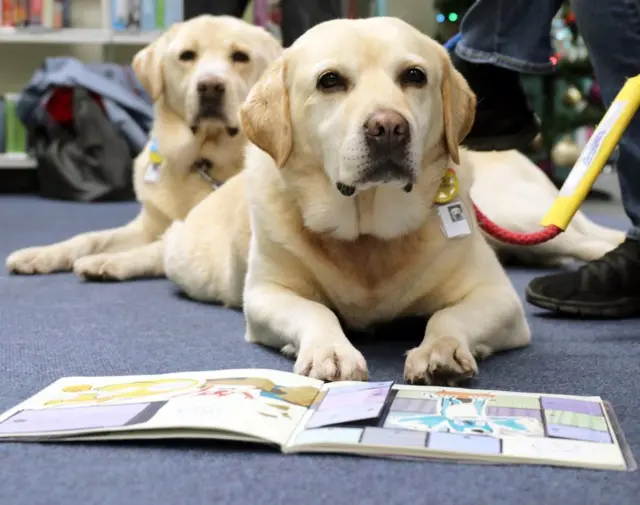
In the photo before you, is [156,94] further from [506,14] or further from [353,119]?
[353,119]

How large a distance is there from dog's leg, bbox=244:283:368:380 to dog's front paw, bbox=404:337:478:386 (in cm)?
8

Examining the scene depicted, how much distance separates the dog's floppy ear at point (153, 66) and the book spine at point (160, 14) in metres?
3.10

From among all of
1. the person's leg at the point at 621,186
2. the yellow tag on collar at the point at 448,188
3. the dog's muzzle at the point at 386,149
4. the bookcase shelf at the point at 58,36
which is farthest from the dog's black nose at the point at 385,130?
the bookcase shelf at the point at 58,36

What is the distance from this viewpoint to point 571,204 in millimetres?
1761

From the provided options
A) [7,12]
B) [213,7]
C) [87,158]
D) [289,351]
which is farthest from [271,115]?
[7,12]

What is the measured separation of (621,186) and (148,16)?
4.71 meters

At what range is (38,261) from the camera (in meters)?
2.87

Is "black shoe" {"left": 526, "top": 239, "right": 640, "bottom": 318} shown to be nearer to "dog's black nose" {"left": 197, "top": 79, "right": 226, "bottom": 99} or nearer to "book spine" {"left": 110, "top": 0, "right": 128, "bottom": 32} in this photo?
"dog's black nose" {"left": 197, "top": 79, "right": 226, "bottom": 99}

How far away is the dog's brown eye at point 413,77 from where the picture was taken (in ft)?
5.40

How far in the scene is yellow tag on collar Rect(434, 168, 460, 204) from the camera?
174 centimetres

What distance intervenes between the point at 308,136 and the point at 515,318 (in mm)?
562

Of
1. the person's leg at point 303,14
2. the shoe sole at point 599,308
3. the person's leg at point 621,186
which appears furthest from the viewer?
the person's leg at point 303,14

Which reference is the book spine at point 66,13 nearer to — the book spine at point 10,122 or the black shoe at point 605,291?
the book spine at point 10,122

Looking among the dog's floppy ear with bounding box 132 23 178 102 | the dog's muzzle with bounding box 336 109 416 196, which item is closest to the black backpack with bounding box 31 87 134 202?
the dog's floppy ear with bounding box 132 23 178 102
